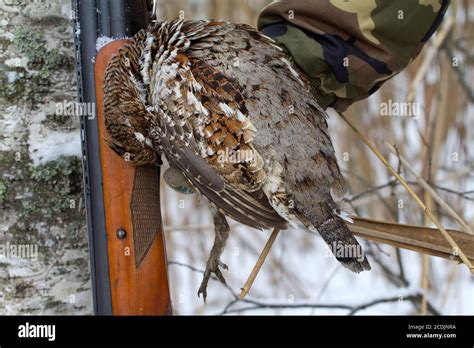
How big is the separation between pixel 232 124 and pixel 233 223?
166 centimetres

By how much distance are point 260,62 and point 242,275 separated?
2141mm

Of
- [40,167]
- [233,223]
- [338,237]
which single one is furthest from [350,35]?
[233,223]

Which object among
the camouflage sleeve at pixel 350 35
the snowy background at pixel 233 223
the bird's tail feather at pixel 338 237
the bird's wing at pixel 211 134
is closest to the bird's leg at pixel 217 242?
the snowy background at pixel 233 223

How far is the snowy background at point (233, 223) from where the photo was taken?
1.70 metres

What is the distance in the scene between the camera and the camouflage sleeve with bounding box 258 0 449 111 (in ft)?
5.35

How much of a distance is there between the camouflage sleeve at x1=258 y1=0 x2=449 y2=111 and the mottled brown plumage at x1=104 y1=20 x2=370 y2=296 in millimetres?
68

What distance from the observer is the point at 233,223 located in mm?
3189

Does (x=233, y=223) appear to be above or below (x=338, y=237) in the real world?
above

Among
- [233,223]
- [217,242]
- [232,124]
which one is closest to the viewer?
[232,124]

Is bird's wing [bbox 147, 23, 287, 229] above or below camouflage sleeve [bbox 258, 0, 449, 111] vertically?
below

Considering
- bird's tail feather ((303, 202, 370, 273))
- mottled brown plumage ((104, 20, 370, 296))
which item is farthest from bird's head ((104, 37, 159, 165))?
bird's tail feather ((303, 202, 370, 273))

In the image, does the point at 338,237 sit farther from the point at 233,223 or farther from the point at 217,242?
the point at 233,223

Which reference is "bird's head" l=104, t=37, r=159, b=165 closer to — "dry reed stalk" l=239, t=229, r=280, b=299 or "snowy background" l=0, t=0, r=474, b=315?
"snowy background" l=0, t=0, r=474, b=315

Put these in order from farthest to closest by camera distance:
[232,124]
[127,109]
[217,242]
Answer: [217,242] < [127,109] < [232,124]
